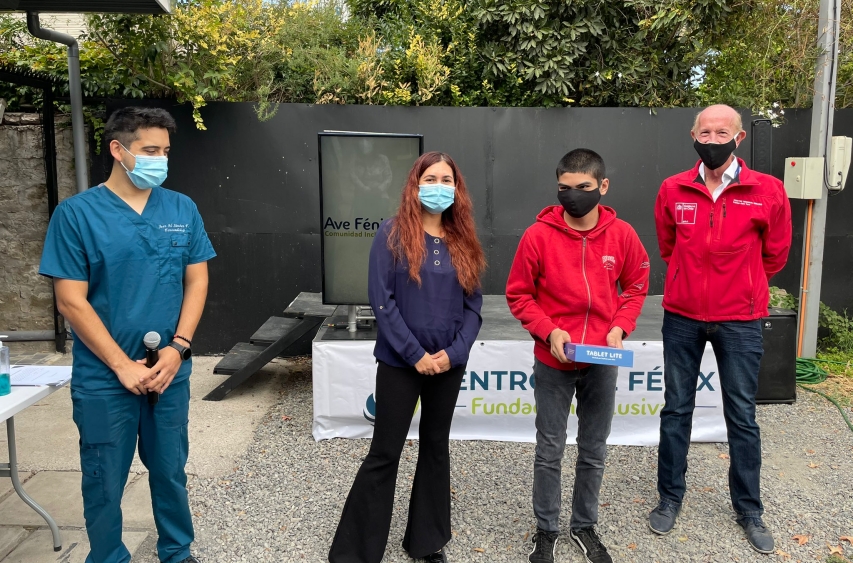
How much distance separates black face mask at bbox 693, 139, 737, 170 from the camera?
3.45m

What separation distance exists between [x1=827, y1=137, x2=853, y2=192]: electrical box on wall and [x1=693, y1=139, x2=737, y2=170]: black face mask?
→ 351 centimetres

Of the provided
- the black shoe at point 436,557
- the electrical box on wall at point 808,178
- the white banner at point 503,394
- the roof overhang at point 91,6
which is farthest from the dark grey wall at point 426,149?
the black shoe at point 436,557

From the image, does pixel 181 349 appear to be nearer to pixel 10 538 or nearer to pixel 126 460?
pixel 126 460

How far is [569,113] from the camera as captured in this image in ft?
22.4

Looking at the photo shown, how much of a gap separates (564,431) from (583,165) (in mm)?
1244

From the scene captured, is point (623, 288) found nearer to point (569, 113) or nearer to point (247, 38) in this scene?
point (569, 113)

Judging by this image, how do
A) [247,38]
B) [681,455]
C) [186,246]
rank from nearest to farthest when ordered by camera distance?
[186,246] < [681,455] < [247,38]

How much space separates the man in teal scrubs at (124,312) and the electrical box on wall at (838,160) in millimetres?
5668

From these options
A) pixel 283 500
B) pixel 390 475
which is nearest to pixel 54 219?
pixel 390 475

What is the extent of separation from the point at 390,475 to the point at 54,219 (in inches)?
68.2

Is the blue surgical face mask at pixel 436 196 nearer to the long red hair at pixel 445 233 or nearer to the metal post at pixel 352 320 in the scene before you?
the long red hair at pixel 445 233

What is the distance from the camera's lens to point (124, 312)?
287cm

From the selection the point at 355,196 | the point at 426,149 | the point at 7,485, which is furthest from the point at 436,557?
the point at 426,149

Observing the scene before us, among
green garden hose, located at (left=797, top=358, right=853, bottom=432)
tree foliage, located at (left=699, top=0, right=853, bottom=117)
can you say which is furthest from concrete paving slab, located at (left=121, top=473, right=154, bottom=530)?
tree foliage, located at (left=699, top=0, right=853, bottom=117)
